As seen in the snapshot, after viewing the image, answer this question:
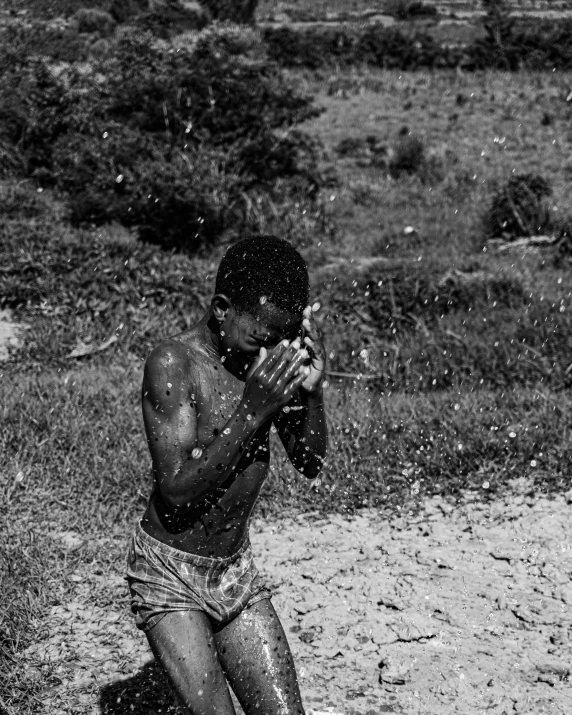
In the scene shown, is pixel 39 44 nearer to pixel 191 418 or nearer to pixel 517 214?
pixel 517 214

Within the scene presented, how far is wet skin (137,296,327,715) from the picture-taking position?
2.26m

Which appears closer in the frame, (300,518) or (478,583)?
(478,583)

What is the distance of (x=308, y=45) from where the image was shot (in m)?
22.3

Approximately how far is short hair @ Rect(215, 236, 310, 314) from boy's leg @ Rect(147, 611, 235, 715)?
84 centimetres

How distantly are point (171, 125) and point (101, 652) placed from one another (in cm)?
999

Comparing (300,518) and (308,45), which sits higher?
(300,518)

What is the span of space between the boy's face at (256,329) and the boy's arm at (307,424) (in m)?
0.22

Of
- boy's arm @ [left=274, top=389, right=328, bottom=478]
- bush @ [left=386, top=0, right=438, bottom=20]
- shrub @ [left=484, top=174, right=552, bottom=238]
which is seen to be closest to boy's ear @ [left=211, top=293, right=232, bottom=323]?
boy's arm @ [left=274, top=389, right=328, bottom=478]

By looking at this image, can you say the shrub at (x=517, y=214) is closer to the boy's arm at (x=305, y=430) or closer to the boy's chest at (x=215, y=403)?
the boy's arm at (x=305, y=430)

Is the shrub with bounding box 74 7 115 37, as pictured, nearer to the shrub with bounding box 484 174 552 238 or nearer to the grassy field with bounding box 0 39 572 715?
the grassy field with bounding box 0 39 572 715

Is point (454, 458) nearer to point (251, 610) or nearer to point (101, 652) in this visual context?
point (101, 652)

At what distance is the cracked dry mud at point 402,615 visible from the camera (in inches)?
147

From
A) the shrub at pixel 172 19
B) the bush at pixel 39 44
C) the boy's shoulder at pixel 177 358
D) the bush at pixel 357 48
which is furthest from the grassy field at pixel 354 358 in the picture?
the bush at pixel 357 48

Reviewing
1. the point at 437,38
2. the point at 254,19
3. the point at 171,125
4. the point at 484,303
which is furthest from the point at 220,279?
the point at 437,38
